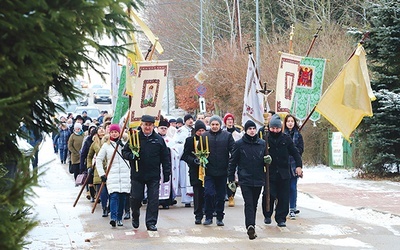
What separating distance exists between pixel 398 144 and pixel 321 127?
22.2 feet

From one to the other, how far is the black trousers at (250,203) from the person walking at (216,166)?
4.19ft

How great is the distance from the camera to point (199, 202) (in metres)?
13.6

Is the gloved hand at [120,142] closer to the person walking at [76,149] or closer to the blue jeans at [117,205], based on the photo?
the blue jeans at [117,205]

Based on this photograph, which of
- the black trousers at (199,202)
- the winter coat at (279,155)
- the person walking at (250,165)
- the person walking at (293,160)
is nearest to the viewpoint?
the person walking at (250,165)

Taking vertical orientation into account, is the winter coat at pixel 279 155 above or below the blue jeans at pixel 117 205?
above

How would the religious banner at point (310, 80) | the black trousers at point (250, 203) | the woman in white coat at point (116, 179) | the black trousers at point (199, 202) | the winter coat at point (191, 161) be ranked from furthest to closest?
the religious banner at point (310, 80), the winter coat at point (191, 161), the black trousers at point (199, 202), the woman in white coat at point (116, 179), the black trousers at point (250, 203)

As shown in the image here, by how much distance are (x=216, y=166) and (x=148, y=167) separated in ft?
4.48

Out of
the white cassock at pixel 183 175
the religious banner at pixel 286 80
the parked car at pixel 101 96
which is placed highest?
the parked car at pixel 101 96

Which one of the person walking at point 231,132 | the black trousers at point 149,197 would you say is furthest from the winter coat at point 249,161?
the person walking at point 231,132

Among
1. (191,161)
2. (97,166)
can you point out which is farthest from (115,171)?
(191,161)

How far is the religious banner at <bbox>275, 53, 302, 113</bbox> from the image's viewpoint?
15.9 m

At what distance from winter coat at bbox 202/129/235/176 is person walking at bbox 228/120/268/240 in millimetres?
1102

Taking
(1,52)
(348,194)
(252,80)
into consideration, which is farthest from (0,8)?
(348,194)

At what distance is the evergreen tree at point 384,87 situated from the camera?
22.0m
